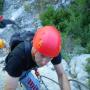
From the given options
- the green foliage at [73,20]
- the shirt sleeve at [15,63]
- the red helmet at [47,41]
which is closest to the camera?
the red helmet at [47,41]

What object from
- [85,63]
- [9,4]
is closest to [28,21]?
[9,4]

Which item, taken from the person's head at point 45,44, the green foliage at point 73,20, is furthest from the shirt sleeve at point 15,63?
the green foliage at point 73,20

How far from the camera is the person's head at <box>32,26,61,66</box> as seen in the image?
2938 millimetres

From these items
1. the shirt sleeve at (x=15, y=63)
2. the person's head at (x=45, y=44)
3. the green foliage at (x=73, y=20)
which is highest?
the person's head at (x=45, y=44)

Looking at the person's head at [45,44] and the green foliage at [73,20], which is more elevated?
the person's head at [45,44]

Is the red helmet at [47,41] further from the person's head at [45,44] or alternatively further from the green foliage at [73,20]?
the green foliage at [73,20]

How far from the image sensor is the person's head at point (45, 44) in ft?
9.64

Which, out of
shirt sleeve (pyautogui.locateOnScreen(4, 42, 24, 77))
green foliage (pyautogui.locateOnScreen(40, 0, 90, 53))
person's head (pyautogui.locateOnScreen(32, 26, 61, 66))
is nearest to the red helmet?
person's head (pyautogui.locateOnScreen(32, 26, 61, 66))

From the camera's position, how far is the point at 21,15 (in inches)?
300

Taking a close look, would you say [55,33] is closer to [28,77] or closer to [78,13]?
[28,77]

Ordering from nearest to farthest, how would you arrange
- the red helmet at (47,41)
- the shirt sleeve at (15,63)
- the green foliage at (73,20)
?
the red helmet at (47,41) → the shirt sleeve at (15,63) → the green foliage at (73,20)

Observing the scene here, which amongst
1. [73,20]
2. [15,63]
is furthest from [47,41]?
[73,20]

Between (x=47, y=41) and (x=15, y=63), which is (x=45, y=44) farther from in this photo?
(x=15, y=63)

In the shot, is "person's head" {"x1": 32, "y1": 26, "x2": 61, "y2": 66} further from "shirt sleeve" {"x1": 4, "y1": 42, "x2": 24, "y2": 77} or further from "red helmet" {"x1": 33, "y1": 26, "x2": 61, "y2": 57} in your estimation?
"shirt sleeve" {"x1": 4, "y1": 42, "x2": 24, "y2": 77}
